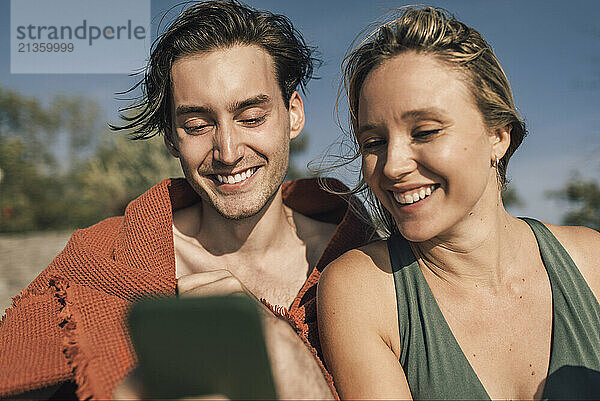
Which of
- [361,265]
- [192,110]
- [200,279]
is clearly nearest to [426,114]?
[361,265]

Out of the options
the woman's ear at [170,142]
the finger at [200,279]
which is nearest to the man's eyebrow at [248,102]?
the woman's ear at [170,142]

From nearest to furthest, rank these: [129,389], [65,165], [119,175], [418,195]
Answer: [129,389]
[418,195]
[119,175]
[65,165]

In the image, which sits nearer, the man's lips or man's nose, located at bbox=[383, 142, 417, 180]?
man's nose, located at bbox=[383, 142, 417, 180]

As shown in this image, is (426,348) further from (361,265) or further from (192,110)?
(192,110)

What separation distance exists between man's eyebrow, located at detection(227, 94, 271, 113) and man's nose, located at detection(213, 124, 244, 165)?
0.07 metres

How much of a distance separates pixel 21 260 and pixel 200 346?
743cm

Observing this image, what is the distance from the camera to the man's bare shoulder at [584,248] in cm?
179

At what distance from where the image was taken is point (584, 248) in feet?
6.02

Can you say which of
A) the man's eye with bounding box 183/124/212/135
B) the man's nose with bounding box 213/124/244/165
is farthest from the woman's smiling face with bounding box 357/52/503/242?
the man's eye with bounding box 183/124/212/135

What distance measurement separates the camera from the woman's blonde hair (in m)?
1.56

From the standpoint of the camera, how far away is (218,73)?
218cm

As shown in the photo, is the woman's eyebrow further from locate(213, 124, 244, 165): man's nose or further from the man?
locate(213, 124, 244, 165): man's nose

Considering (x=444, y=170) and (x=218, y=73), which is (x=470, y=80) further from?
(x=218, y=73)

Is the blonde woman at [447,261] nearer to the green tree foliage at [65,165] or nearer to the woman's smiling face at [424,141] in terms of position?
the woman's smiling face at [424,141]
